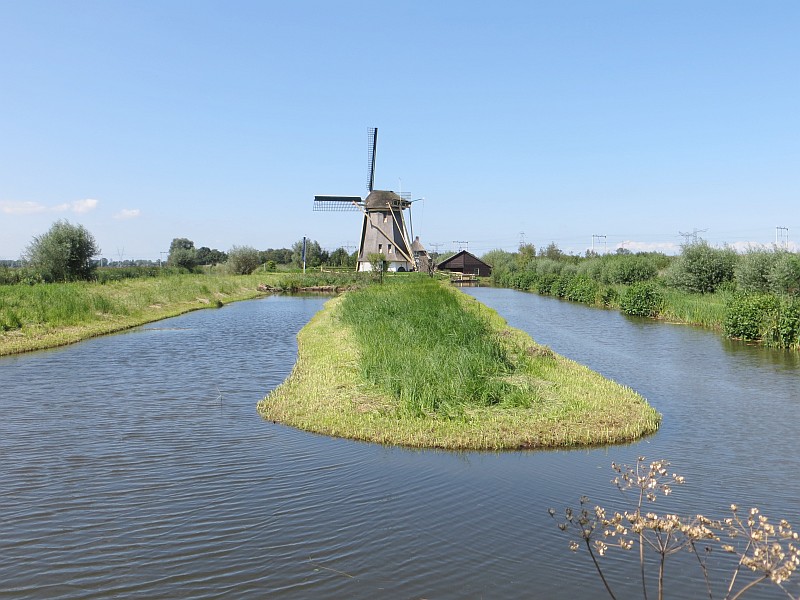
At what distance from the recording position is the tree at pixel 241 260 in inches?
3460

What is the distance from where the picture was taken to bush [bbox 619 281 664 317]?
39.0 m

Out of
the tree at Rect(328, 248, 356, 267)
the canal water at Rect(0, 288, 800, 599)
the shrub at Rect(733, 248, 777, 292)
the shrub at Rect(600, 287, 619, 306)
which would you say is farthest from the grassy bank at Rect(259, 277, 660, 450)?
the tree at Rect(328, 248, 356, 267)

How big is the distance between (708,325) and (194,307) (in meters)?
30.7

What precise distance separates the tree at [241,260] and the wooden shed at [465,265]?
27379mm

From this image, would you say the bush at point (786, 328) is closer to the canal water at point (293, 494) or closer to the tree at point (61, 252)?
the canal water at point (293, 494)

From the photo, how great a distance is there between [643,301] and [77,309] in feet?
101

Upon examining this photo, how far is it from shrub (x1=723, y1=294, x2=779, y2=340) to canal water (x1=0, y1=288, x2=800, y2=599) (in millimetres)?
9571

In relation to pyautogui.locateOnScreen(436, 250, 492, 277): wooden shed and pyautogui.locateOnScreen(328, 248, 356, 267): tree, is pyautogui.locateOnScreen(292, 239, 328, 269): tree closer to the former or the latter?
pyautogui.locateOnScreen(328, 248, 356, 267): tree

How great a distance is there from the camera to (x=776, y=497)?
911 centimetres

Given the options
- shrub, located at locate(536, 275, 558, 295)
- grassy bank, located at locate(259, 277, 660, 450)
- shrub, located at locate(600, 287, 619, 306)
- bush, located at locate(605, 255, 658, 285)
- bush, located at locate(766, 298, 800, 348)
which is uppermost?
bush, located at locate(605, 255, 658, 285)

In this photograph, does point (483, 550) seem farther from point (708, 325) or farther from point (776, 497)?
point (708, 325)

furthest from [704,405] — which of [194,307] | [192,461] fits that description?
[194,307]

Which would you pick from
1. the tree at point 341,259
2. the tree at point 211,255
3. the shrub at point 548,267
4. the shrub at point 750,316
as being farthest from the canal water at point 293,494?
the tree at point 211,255

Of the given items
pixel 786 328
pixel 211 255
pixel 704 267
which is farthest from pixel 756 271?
pixel 211 255
